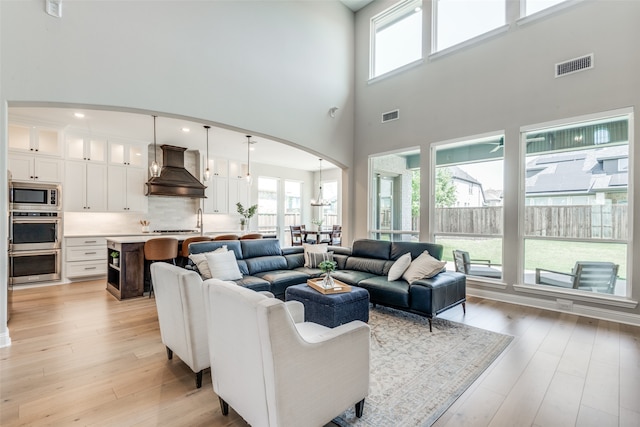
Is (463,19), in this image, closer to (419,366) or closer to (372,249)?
(372,249)

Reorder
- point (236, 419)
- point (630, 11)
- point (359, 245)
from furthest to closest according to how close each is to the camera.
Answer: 1. point (359, 245)
2. point (630, 11)
3. point (236, 419)

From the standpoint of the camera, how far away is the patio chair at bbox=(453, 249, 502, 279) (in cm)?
486

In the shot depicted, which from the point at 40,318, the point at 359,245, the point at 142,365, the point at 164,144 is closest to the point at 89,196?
the point at 164,144

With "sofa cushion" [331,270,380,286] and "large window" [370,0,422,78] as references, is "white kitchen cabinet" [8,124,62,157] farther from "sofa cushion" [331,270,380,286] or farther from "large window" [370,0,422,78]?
"large window" [370,0,422,78]

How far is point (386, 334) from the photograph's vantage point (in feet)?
10.9

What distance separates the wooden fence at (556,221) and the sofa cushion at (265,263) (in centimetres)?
306

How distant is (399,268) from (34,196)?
685 cm

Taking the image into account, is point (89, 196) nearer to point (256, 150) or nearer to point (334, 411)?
point (256, 150)

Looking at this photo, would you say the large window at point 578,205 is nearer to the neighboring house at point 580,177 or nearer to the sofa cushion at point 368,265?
the neighboring house at point 580,177

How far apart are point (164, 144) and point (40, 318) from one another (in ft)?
15.9

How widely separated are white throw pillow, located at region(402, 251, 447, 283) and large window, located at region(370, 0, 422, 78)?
417 centimetres

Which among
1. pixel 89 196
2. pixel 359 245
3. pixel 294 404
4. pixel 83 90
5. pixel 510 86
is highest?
pixel 510 86

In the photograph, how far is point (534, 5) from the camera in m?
4.45

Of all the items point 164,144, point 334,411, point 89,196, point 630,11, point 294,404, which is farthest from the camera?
point 164,144
